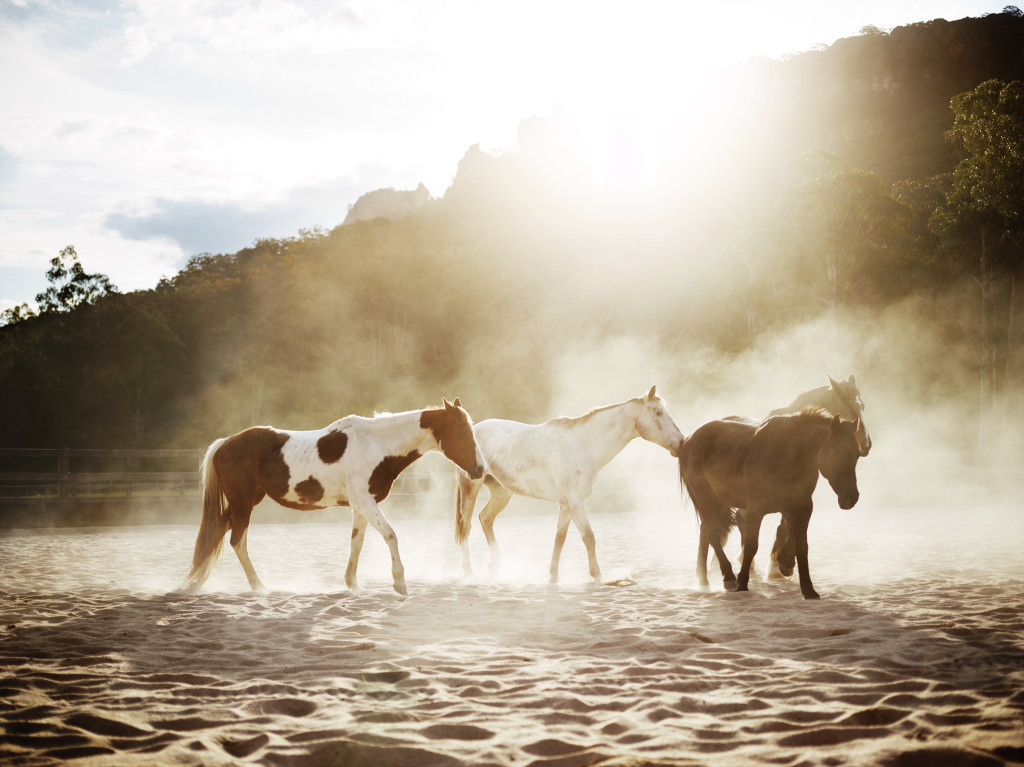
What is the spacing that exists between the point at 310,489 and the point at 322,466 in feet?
0.89

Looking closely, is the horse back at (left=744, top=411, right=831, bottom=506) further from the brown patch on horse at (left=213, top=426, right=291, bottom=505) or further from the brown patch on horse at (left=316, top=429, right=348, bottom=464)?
the brown patch on horse at (left=213, top=426, right=291, bottom=505)

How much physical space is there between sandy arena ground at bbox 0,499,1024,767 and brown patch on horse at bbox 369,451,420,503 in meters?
1.05

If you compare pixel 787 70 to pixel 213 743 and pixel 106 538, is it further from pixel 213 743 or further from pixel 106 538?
pixel 213 743

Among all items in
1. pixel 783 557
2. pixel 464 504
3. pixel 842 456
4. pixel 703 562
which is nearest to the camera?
pixel 842 456

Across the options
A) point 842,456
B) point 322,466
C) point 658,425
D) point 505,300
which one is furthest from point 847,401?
point 505,300

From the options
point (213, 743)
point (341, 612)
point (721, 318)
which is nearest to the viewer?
point (213, 743)

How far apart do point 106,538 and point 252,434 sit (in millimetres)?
7280

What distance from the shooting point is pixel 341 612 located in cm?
594

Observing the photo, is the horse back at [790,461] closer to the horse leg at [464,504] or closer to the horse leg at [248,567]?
the horse leg at [464,504]

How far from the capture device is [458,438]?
7441 mm

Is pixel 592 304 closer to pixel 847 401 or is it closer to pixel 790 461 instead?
pixel 847 401

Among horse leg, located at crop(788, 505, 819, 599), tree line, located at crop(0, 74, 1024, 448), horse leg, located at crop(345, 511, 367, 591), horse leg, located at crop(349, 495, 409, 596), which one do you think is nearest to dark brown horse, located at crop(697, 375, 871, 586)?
horse leg, located at crop(788, 505, 819, 599)

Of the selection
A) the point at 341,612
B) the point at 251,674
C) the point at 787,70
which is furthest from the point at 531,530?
the point at 787,70

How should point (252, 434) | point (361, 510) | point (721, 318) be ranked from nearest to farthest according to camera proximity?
point (361, 510) → point (252, 434) → point (721, 318)
